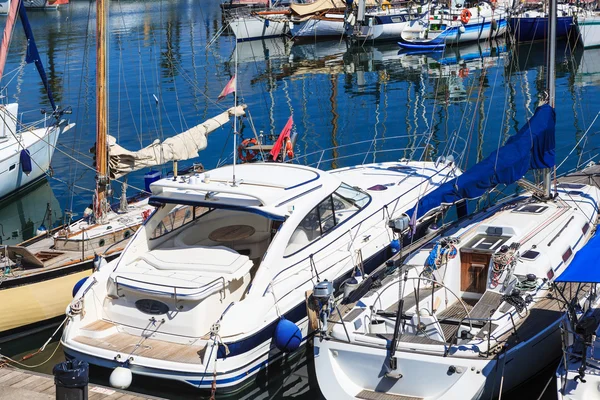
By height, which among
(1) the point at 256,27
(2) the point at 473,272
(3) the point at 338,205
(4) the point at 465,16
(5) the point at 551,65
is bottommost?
(2) the point at 473,272

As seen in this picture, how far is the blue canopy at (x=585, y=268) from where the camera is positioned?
409 inches

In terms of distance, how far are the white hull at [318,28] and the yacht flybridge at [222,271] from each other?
151 feet

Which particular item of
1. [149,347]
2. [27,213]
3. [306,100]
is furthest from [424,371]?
[306,100]

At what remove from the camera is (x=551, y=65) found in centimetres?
1608

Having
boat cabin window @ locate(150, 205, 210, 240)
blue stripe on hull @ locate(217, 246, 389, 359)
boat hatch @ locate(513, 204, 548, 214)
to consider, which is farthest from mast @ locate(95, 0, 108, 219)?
boat hatch @ locate(513, 204, 548, 214)

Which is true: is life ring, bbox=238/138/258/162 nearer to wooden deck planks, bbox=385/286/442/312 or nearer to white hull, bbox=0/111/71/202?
white hull, bbox=0/111/71/202

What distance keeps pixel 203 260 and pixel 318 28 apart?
162 ft

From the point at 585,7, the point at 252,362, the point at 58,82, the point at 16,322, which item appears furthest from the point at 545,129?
the point at 585,7

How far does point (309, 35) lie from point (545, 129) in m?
47.1

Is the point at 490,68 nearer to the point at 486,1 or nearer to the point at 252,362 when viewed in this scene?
the point at 486,1

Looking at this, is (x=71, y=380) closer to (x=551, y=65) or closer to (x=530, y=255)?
(x=530, y=255)

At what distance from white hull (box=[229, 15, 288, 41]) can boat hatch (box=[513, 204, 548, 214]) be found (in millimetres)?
46282

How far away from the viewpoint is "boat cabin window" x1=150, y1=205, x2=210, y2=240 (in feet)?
50.0

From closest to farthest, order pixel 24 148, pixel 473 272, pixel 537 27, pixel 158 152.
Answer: pixel 473 272 → pixel 158 152 → pixel 24 148 → pixel 537 27
